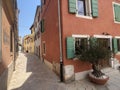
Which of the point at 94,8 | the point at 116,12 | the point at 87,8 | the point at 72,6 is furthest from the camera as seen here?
the point at 116,12

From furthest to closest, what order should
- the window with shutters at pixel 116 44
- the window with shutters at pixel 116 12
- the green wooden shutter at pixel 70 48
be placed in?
the window with shutters at pixel 116 12 → the window with shutters at pixel 116 44 → the green wooden shutter at pixel 70 48

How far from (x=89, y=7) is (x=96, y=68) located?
4.18 m

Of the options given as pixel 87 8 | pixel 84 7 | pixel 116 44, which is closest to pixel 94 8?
pixel 87 8

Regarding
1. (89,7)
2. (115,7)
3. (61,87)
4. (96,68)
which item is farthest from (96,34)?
(61,87)

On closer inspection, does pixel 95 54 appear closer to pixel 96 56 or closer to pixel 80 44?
pixel 96 56

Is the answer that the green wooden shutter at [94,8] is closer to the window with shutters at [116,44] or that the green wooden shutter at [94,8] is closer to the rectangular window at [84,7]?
the rectangular window at [84,7]

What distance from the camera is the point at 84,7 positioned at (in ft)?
31.5

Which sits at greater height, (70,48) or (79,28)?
(79,28)

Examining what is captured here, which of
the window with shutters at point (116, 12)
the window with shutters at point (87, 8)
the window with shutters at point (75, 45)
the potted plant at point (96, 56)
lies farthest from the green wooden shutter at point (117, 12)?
the potted plant at point (96, 56)

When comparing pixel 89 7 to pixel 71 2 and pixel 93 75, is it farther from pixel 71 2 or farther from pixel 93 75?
pixel 93 75

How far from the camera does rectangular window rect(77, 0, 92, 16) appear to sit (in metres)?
9.34

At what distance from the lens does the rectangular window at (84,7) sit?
934 centimetres

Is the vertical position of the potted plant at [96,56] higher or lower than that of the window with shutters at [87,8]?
lower

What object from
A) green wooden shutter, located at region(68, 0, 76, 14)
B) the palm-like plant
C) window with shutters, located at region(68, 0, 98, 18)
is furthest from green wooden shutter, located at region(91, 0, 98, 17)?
the palm-like plant
